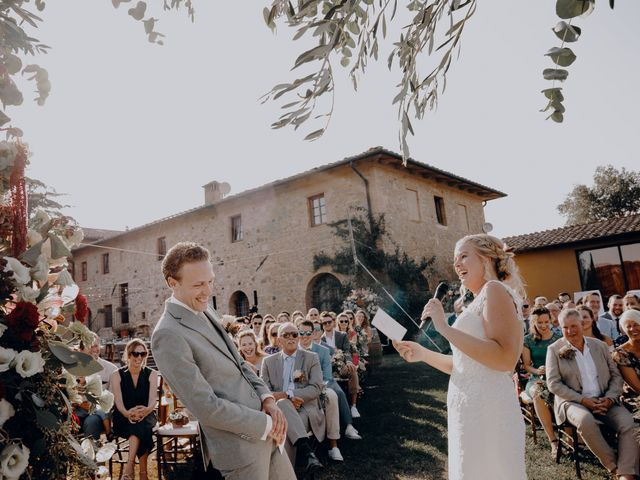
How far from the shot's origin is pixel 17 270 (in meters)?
1.62

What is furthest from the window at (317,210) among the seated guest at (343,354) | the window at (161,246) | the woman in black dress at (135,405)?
the woman in black dress at (135,405)

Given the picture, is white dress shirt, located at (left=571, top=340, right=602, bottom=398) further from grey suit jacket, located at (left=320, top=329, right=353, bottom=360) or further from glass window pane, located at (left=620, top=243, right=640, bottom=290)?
glass window pane, located at (left=620, top=243, right=640, bottom=290)

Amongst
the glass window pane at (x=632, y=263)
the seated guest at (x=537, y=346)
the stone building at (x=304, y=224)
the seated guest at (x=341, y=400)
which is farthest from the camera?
the glass window pane at (x=632, y=263)

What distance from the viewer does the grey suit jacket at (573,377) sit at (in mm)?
4488

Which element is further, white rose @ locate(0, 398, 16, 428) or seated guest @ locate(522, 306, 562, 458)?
seated guest @ locate(522, 306, 562, 458)

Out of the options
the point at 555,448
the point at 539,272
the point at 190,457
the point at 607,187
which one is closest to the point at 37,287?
the point at 190,457

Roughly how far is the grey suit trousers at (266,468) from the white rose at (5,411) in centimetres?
102

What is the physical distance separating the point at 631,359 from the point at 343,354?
434 centimetres

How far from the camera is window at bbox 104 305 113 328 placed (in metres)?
25.1

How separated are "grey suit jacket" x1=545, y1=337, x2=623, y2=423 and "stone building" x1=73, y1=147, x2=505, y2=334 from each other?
10613 mm

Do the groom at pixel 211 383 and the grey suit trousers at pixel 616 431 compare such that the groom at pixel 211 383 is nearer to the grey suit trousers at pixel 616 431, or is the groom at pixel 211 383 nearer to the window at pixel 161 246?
the grey suit trousers at pixel 616 431

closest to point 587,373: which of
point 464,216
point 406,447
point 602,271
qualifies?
point 406,447

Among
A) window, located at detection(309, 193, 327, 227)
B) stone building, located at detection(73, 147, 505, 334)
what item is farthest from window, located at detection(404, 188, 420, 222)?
window, located at detection(309, 193, 327, 227)

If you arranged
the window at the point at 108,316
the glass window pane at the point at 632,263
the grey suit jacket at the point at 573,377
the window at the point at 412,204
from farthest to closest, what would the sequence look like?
the window at the point at 108,316 → the window at the point at 412,204 → the glass window pane at the point at 632,263 → the grey suit jacket at the point at 573,377
